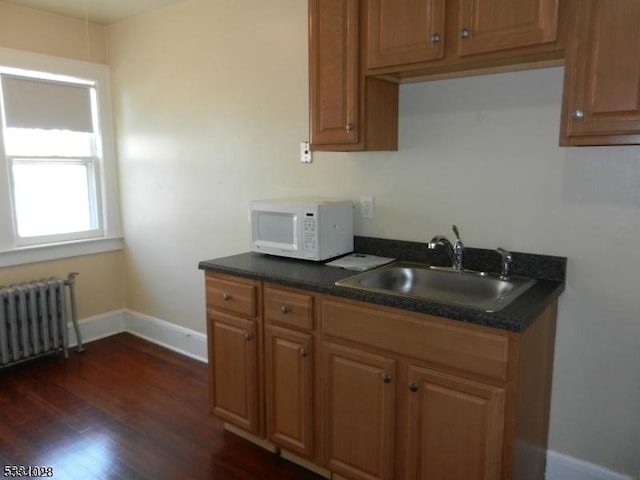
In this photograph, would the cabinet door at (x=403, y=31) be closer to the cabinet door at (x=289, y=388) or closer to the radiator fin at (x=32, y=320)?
the cabinet door at (x=289, y=388)

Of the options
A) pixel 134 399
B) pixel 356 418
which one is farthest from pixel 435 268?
pixel 134 399

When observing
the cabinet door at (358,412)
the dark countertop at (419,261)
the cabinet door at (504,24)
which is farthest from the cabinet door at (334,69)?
the cabinet door at (358,412)

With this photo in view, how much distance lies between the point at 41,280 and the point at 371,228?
102 inches

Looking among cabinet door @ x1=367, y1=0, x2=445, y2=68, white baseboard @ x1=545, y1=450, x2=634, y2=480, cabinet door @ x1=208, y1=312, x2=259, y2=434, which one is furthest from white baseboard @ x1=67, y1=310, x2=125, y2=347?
white baseboard @ x1=545, y1=450, x2=634, y2=480

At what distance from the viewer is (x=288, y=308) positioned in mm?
2182

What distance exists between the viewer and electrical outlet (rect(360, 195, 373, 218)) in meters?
2.61

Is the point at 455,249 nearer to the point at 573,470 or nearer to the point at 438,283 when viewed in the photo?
the point at 438,283

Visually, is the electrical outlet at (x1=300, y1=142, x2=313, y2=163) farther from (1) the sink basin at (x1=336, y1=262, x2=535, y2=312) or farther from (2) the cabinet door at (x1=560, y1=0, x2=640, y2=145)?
(2) the cabinet door at (x1=560, y1=0, x2=640, y2=145)

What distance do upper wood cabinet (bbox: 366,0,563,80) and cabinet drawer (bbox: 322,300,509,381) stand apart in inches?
40.4

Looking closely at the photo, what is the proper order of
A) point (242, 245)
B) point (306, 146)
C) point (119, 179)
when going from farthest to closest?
point (119, 179) < point (242, 245) < point (306, 146)

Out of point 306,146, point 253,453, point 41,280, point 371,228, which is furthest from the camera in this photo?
point 41,280

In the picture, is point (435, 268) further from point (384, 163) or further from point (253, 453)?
point (253, 453)

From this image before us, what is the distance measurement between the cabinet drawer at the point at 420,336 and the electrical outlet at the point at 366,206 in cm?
74

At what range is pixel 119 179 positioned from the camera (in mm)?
4043
